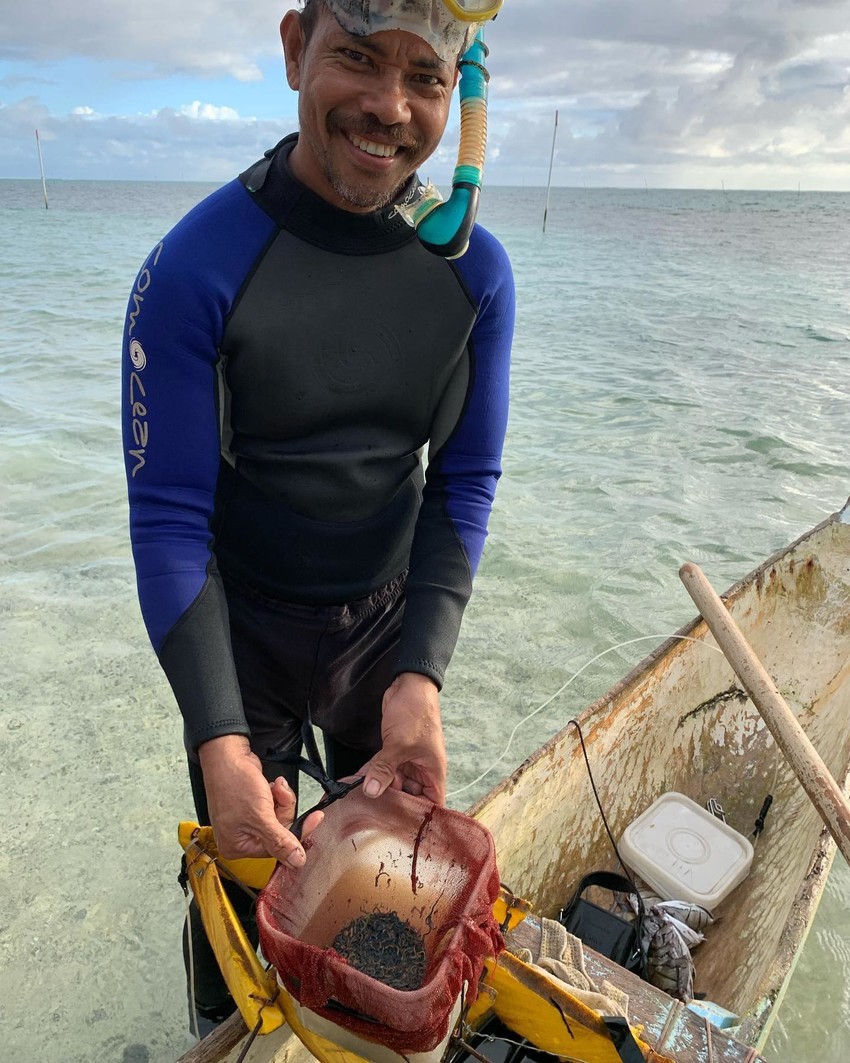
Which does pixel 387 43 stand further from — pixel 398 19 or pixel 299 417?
pixel 299 417

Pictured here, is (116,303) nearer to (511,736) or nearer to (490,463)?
(511,736)

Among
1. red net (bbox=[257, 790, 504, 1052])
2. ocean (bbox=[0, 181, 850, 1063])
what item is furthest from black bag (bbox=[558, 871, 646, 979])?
red net (bbox=[257, 790, 504, 1052])

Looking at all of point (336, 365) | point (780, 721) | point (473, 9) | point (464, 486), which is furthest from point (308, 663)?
point (780, 721)

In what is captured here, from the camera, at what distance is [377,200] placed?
5.50 ft

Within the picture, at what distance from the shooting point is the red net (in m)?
1.42

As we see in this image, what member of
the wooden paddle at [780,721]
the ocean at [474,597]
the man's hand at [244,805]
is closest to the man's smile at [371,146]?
the man's hand at [244,805]

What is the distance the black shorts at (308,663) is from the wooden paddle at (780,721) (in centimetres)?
142

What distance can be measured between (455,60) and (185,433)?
2.96ft

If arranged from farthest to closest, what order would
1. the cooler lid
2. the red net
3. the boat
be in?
the cooler lid, the boat, the red net

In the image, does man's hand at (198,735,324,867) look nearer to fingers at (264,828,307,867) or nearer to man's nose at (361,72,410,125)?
fingers at (264,828,307,867)

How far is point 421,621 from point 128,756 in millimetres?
2846

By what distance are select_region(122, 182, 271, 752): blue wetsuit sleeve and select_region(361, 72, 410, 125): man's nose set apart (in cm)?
33

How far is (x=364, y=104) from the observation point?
152cm

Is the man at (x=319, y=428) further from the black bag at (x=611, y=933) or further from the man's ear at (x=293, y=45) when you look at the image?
the black bag at (x=611, y=933)
